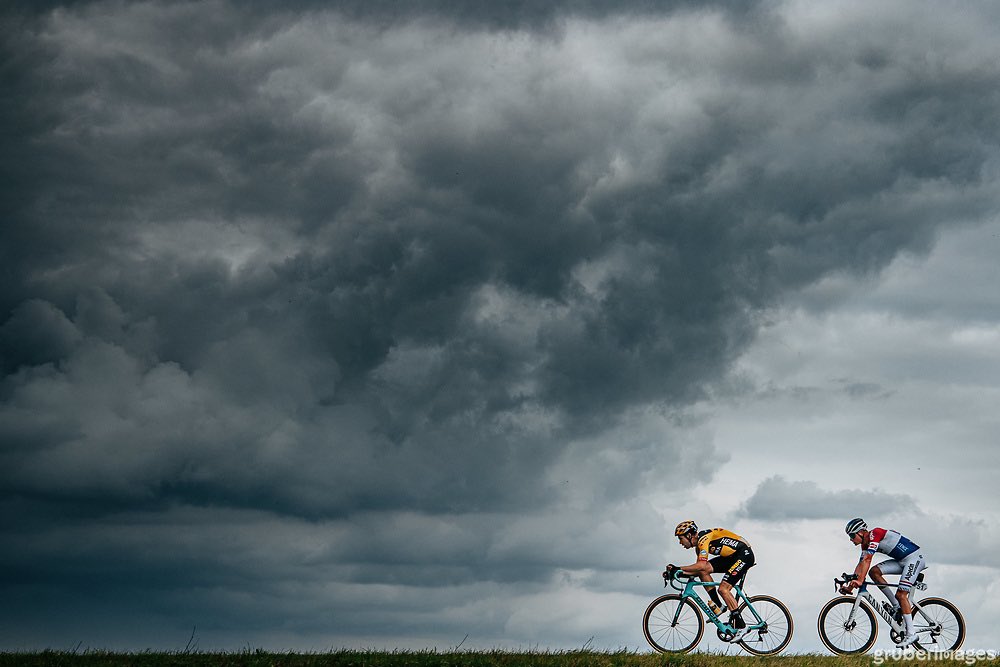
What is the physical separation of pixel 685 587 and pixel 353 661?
8.98 m

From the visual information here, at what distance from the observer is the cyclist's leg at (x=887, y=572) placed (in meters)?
24.1

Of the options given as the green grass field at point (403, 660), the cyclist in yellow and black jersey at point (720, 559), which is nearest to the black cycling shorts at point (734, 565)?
the cyclist in yellow and black jersey at point (720, 559)

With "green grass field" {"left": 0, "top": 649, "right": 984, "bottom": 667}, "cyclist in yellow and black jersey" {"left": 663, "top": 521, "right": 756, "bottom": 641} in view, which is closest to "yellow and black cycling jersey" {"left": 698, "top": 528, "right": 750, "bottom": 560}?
"cyclist in yellow and black jersey" {"left": 663, "top": 521, "right": 756, "bottom": 641}

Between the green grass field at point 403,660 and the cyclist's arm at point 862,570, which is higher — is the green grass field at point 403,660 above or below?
below

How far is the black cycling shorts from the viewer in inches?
952

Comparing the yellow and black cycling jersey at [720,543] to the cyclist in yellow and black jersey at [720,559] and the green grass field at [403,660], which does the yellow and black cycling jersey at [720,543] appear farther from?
the green grass field at [403,660]

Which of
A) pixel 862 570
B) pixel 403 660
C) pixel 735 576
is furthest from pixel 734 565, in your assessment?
pixel 403 660

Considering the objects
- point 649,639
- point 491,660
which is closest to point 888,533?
point 649,639

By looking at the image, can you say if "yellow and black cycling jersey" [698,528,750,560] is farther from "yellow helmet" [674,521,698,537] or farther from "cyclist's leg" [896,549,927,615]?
"cyclist's leg" [896,549,927,615]

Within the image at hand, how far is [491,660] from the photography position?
20.9m

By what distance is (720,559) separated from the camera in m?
24.3

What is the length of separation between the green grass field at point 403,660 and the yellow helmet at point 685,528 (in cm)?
312

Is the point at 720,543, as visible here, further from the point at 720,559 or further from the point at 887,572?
the point at 887,572

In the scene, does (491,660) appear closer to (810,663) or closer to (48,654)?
(810,663)
